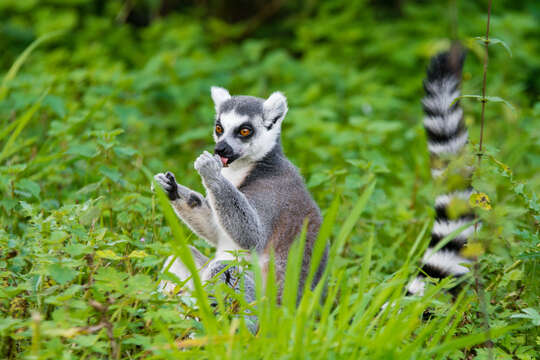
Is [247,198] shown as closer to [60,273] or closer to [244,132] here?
[244,132]

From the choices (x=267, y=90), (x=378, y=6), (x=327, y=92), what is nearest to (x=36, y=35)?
(x=267, y=90)

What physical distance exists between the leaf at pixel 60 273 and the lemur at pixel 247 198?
2.74ft

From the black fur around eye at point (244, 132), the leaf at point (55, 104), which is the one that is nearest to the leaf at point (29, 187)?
the black fur around eye at point (244, 132)

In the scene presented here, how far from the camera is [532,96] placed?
7594 millimetres

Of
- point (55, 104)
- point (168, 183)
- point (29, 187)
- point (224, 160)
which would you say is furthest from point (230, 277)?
point (55, 104)

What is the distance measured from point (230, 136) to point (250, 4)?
578 cm

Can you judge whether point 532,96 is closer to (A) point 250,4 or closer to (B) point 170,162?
(A) point 250,4

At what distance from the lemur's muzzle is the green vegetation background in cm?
50

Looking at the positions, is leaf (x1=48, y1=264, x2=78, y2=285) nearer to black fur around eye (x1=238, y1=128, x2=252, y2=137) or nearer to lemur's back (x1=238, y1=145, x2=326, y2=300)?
lemur's back (x1=238, y1=145, x2=326, y2=300)

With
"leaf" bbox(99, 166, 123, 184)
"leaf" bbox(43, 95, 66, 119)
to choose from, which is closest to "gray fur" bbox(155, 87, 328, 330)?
"leaf" bbox(99, 166, 123, 184)

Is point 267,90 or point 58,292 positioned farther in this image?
point 267,90

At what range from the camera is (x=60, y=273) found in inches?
91.0

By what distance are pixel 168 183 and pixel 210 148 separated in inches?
57.9

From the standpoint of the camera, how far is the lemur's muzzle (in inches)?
141
